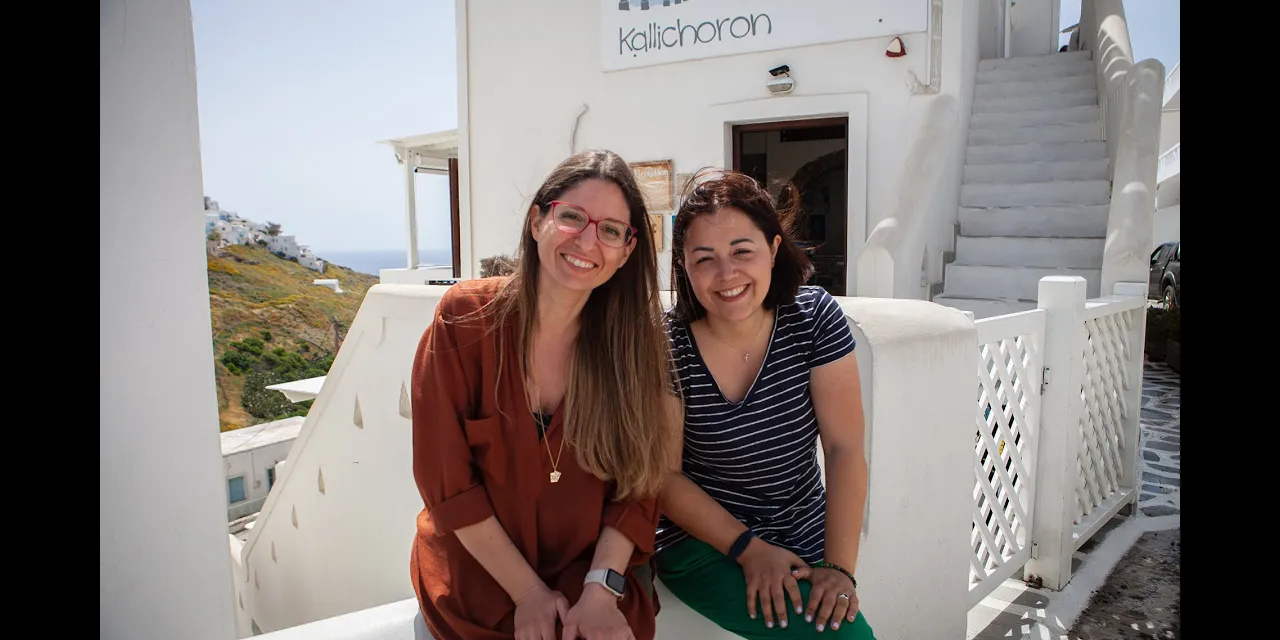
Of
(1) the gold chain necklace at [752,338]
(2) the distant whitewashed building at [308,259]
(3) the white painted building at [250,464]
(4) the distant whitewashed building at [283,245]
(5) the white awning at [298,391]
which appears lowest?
(3) the white painted building at [250,464]

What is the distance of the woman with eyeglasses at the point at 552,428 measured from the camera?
146 centimetres

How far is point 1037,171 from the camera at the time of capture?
6648 millimetres

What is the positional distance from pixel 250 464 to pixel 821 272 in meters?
7.09

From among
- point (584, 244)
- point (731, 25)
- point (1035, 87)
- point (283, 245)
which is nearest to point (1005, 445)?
point (584, 244)

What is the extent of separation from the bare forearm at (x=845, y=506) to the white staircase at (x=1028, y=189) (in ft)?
14.8

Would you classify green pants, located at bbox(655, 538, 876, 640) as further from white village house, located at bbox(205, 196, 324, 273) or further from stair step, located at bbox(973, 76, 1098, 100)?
white village house, located at bbox(205, 196, 324, 273)

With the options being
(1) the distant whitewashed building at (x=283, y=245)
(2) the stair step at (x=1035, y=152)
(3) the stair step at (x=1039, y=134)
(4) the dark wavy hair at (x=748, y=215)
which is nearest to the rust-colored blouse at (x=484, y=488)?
(4) the dark wavy hair at (x=748, y=215)

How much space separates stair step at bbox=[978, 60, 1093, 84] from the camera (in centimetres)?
773

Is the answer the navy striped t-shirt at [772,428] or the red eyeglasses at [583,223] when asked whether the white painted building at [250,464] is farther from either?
the red eyeglasses at [583,223]

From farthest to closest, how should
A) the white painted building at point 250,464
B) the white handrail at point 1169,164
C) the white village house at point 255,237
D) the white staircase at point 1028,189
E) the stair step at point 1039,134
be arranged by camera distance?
the white handrail at point 1169,164
the white village house at point 255,237
the white painted building at point 250,464
the stair step at point 1039,134
the white staircase at point 1028,189

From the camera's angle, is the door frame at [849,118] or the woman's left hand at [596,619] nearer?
the woman's left hand at [596,619]

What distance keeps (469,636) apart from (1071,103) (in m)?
8.02

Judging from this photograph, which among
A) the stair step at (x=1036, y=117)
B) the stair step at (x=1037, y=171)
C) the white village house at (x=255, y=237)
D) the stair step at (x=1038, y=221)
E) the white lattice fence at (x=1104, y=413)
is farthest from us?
the white village house at (x=255, y=237)

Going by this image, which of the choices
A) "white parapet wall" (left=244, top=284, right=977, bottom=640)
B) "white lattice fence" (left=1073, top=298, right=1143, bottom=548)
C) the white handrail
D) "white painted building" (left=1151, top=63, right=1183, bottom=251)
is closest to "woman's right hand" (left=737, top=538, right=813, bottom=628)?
"white parapet wall" (left=244, top=284, right=977, bottom=640)
